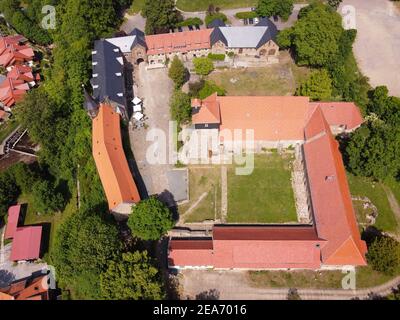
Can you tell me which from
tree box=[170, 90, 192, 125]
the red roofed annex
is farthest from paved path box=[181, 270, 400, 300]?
tree box=[170, 90, 192, 125]

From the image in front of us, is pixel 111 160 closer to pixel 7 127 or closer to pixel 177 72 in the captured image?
pixel 177 72

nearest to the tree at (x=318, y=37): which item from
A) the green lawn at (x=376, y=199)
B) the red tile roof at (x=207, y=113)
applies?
the red tile roof at (x=207, y=113)

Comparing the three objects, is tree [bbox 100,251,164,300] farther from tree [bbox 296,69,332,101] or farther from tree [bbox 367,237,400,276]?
tree [bbox 296,69,332,101]

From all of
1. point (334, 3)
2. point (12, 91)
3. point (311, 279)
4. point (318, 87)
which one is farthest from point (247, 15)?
point (311, 279)

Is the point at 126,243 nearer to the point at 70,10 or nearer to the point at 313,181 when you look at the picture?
the point at 313,181

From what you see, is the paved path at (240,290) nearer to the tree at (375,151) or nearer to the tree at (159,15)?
the tree at (375,151)
